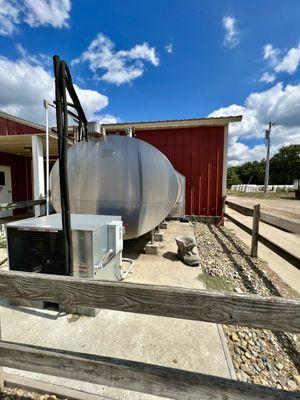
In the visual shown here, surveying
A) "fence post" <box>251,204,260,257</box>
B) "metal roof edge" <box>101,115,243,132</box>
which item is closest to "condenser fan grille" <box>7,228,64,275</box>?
"fence post" <box>251,204,260,257</box>

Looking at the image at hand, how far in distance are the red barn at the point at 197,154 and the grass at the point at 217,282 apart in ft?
14.1

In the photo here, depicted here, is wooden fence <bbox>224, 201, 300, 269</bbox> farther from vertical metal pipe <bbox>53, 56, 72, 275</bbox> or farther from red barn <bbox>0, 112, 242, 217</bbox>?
vertical metal pipe <bbox>53, 56, 72, 275</bbox>

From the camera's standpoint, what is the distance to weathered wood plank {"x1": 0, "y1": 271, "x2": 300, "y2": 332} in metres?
0.97

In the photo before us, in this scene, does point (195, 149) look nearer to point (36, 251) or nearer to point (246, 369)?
point (36, 251)

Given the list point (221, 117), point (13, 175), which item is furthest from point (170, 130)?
point (13, 175)

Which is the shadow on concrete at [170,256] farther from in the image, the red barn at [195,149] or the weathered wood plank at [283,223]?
the red barn at [195,149]

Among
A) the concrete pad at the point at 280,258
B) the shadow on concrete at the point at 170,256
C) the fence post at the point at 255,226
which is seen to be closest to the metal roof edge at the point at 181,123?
the concrete pad at the point at 280,258

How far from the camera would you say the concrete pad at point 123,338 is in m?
1.71

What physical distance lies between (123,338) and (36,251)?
1.26 metres

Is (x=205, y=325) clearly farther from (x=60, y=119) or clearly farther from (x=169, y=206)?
(x=60, y=119)

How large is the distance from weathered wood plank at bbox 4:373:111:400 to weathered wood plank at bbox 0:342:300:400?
1.44 ft

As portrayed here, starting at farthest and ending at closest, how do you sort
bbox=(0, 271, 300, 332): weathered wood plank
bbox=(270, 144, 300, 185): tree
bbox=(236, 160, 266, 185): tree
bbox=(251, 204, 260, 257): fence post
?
bbox=(236, 160, 266, 185): tree, bbox=(270, 144, 300, 185): tree, bbox=(251, 204, 260, 257): fence post, bbox=(0, 271, 300, 332): weathered wood plank

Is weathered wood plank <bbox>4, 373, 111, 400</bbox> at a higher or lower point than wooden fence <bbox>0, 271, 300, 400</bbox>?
lower

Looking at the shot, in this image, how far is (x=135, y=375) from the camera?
1084 mm
